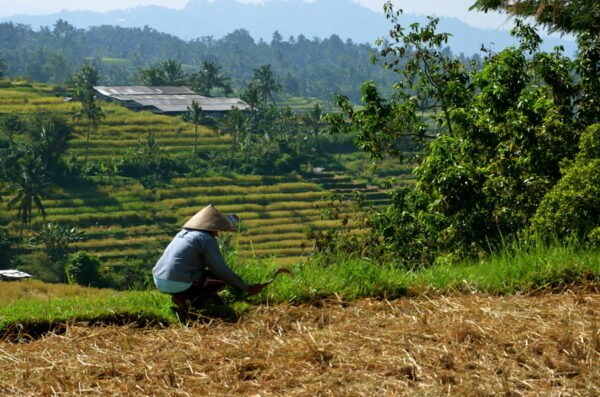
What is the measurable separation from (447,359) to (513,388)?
479 mm

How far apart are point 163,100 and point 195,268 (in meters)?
84.7

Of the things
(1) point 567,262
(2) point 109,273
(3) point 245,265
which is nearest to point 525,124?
(1) point 567,262

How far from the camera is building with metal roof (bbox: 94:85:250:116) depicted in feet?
280

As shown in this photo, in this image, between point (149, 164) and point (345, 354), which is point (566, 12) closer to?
point (345, 354)

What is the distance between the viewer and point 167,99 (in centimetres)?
8844

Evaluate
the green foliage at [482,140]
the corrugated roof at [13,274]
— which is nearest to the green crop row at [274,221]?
the corrugated roof at [13,274]

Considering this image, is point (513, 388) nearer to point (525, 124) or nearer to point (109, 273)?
point (525, 124)

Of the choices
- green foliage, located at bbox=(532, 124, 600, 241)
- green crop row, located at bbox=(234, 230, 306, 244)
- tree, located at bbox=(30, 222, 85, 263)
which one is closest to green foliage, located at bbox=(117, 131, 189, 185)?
green crop row, located at bbox=(234, 230, 306, 244)

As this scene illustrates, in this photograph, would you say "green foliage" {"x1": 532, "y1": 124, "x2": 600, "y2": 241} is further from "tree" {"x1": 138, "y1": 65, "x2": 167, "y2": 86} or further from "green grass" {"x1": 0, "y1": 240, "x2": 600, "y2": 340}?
"tree" {"x1": 138, "y1": 65, "x2": 167, "y2": 86}

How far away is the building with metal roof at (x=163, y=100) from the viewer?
85438mm

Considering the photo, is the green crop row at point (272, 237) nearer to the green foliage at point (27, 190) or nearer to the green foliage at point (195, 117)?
the green foliage at point (27, 190)

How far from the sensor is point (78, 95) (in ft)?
281

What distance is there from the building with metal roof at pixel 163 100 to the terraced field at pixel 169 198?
104 inches

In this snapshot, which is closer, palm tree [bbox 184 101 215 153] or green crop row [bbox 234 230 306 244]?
green crop row [bbox 234 230 306 244]
